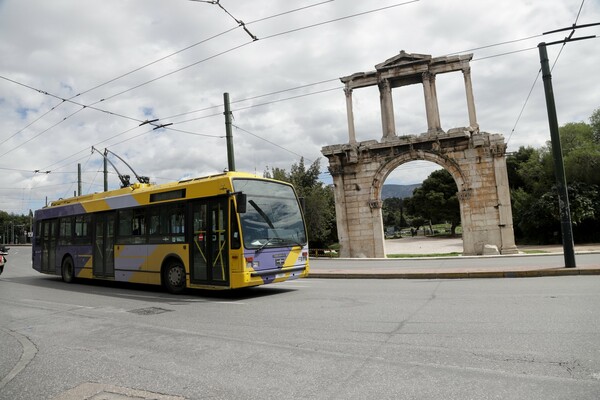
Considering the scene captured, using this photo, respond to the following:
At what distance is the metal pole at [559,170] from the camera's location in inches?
478

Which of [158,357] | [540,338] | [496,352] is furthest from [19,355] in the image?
[540,338]

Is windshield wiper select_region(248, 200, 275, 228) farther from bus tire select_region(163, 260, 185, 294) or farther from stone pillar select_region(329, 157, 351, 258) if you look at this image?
stone pillar select_region(329, 157, 351, 258)

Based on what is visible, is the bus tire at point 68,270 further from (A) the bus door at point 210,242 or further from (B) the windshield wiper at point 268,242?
(B) the windshield wiper at point 268,242

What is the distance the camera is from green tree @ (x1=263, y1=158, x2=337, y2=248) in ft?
107

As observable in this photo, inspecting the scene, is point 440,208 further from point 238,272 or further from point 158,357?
point 158,357

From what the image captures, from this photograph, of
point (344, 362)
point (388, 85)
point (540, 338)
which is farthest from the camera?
point (388, 85)

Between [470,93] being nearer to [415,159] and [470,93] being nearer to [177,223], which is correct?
[415,159]

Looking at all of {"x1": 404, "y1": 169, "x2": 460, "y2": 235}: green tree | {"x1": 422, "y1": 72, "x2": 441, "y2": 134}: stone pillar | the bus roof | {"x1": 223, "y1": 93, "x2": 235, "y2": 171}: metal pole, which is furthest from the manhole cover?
{"x1": 404, "y1": 169, "x2": 460, "y2": 235}: green tree

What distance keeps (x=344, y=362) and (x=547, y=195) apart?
1377 inches

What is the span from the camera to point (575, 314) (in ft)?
21.1

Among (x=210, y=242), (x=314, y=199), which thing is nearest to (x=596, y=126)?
(x=314, y=199)

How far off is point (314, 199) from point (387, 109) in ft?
30.9

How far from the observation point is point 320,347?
17.9 feet

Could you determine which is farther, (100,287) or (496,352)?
(100,287)
